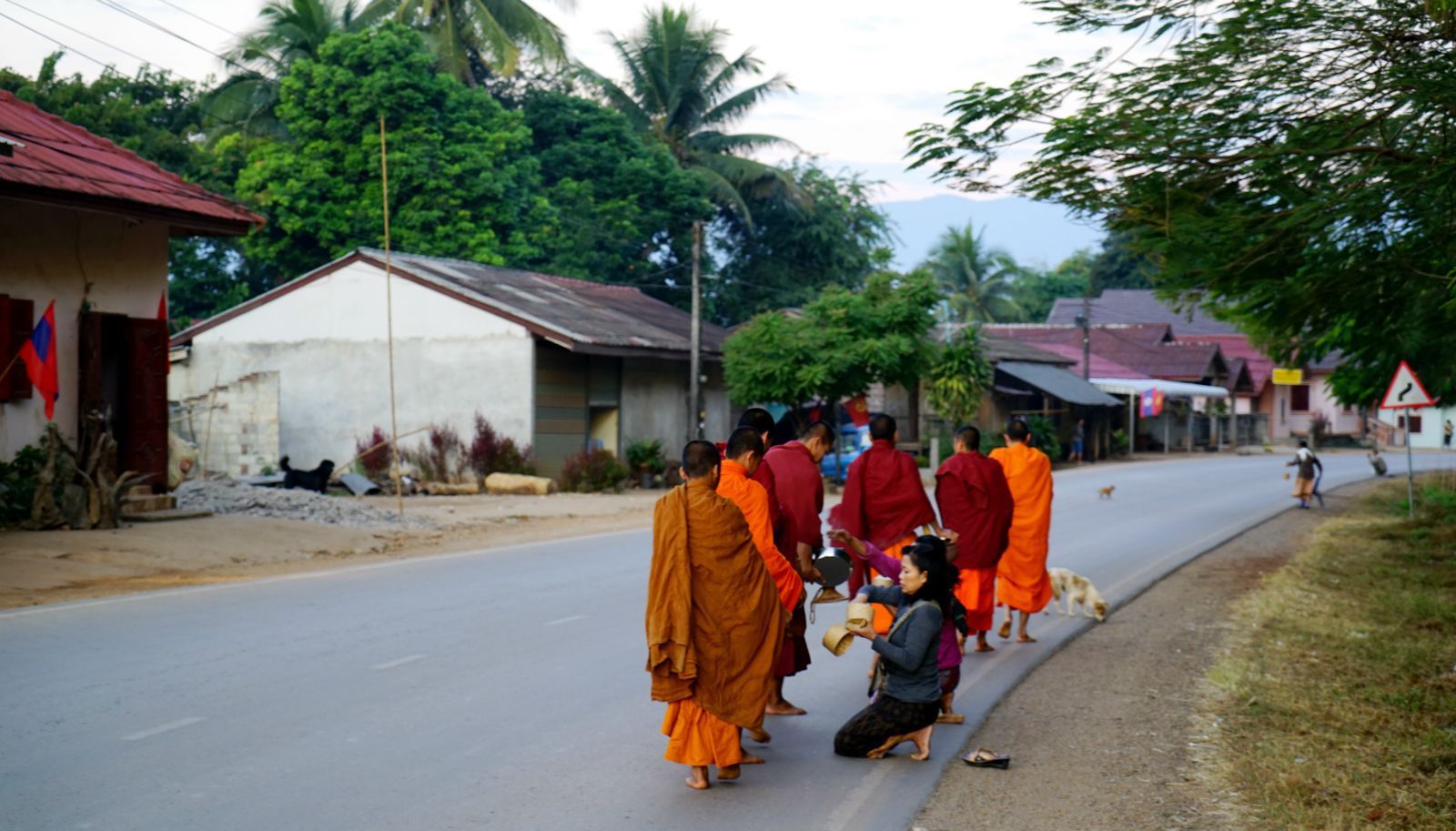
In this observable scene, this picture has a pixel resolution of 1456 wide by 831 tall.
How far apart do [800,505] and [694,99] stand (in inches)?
1555

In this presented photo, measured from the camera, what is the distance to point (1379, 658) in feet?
32.1

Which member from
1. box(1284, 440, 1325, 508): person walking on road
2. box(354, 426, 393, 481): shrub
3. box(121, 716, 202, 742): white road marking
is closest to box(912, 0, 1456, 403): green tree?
box(121, 716, 202, 742): white road marking

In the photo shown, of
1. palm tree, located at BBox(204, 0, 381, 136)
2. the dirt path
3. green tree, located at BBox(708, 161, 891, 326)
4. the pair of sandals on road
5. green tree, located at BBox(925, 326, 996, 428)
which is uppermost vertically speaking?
palm tree, located at BBox(204, 0, 381, 136)

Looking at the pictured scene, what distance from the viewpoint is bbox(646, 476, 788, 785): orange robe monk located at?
19.8 ft

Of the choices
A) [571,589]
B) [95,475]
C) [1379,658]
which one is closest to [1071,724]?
[1379,658]

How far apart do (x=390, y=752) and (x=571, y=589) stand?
6.25 m

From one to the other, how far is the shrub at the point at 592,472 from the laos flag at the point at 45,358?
1250 cm

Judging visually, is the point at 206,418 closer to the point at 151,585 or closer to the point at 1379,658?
the point at 151,585

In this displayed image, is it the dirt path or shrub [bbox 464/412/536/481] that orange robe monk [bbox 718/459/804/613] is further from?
shrub [bbox 464/412/536/481]

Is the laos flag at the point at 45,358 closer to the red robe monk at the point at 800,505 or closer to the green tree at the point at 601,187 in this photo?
the red robe monk at the point at 800,505

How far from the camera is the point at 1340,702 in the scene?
8.22m

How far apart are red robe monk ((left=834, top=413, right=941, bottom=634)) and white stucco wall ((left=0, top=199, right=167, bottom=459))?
1054 centimetres

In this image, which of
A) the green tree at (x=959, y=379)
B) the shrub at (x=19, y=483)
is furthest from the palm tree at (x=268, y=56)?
the shrub at (x=19, y=483)

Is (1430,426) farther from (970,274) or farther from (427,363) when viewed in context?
(427,363)
